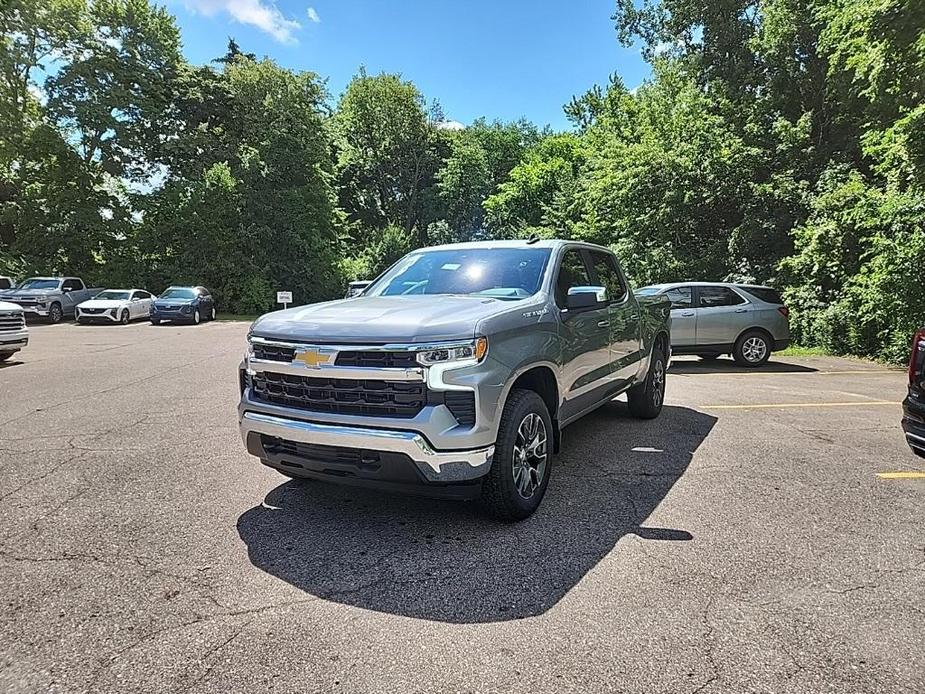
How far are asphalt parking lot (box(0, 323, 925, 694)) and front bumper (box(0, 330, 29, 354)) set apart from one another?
22.1 ft

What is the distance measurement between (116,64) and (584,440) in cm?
3619

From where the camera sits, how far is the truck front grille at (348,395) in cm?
348

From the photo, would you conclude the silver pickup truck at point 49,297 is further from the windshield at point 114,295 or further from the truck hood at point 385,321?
the truck hood at point 385,321

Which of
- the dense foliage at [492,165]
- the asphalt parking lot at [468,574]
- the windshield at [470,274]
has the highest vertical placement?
the dense foliage at [492,165]

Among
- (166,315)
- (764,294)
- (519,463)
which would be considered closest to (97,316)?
(166,315)

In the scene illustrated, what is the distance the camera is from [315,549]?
11.7 ft

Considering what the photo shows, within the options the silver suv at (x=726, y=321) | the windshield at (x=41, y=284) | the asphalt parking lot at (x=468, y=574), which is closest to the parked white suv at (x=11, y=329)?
the asphalt parking lot at (x=468, y=574)

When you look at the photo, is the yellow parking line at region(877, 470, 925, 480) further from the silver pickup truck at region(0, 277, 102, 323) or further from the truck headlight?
the silver pickup truck at region(0, 277, 102, 323)

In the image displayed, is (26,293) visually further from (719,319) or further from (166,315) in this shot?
(719,319)

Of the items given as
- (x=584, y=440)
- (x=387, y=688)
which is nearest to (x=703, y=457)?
(x=584, y=440)

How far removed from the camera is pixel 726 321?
11.5m

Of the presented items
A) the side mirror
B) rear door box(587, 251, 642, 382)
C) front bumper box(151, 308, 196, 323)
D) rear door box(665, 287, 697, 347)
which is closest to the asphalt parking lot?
rear door box(587, 251, 642, 382)

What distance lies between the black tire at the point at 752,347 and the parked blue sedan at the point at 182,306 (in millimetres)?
19777

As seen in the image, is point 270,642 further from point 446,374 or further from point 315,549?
point 446,374
